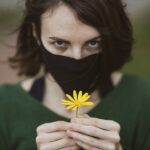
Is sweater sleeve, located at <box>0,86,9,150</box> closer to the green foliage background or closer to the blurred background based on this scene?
the blurred background

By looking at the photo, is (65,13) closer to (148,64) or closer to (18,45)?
(18,45)

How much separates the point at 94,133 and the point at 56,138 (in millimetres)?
193

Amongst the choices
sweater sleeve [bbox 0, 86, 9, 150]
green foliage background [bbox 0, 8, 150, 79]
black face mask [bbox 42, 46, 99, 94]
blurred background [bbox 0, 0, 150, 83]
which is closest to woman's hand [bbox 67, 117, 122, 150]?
black face mask [bbox 42, 46, 99, 94]

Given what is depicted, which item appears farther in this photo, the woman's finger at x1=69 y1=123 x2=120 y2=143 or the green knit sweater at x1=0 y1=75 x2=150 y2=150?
the green knit sweater at x1=0 y1=75 x2=150 y2=150

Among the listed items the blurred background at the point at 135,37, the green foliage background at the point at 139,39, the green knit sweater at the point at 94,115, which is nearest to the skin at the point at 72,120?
the green knit sweater at the point at 94,115

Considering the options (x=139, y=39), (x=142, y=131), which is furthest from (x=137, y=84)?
(x=139, y=39)

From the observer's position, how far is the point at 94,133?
10.7ft

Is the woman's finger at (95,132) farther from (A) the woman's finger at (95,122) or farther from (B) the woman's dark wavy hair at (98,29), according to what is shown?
(B) the woman's dark wavy hair at (98,29)

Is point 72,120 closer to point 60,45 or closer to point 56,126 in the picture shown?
point 56,126

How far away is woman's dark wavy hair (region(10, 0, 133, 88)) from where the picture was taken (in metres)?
3.64

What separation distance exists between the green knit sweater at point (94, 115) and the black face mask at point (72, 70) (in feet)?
0.69

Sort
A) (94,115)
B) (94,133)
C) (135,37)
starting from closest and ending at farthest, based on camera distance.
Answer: (94,133)
(94,115)
(135,37)

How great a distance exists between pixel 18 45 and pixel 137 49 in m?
3.90

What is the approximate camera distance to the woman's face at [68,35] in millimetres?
3607
